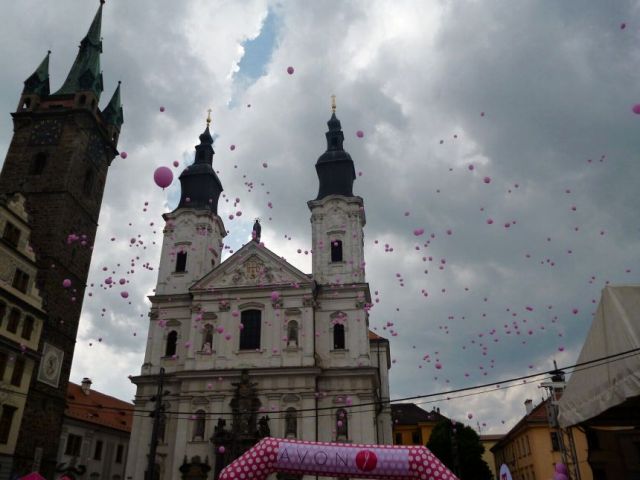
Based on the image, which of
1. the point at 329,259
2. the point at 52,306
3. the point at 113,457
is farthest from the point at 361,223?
the point at 113,457

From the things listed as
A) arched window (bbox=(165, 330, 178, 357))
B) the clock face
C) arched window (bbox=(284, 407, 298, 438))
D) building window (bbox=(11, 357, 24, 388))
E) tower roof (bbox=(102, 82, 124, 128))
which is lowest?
arched window (bbox=(284, 407, 298, 438))

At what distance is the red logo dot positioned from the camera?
33.4 feet

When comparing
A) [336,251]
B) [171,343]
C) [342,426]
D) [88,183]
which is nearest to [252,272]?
[336,251]

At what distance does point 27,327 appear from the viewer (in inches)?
1154

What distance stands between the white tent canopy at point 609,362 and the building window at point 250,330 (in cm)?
3156

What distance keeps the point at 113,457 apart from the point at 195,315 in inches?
620

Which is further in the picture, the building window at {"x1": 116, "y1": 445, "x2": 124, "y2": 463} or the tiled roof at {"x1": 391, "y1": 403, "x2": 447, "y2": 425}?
the tiled roof at {"x1": 391, "y1": 403, "x2": 447, "y2": 425}

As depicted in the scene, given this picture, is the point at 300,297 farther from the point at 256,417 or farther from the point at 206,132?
the point at 206,132

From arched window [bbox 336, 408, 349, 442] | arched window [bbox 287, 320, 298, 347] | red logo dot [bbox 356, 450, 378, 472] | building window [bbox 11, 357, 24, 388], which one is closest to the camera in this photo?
red logo dot [bbox 356, 450, 378, 472]

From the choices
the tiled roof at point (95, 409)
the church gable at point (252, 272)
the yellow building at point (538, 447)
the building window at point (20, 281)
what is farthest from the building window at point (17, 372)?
the yellow building at point (538, 447)

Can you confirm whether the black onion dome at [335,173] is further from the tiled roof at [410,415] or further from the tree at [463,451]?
the tiled roof at [410,415]

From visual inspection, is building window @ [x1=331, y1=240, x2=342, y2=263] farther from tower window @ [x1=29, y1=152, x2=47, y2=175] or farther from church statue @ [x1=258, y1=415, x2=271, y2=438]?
tower window @ [x1=29, y1=152, x2=47, y2=175]

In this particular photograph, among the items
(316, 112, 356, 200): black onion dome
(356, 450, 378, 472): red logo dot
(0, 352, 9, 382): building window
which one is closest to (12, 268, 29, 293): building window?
(0, 352, 9, 382): building window

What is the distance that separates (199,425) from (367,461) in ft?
89.7
